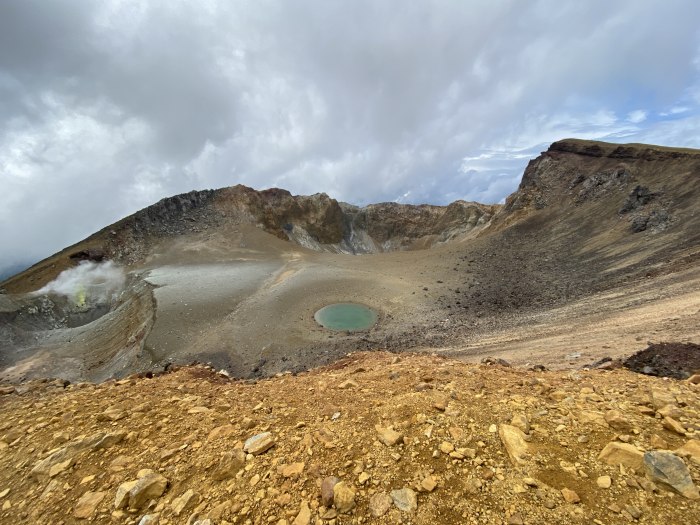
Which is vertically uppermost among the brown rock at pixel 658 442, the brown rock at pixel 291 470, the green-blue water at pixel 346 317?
the brown rock at pixel 658 442

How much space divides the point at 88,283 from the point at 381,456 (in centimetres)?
4512

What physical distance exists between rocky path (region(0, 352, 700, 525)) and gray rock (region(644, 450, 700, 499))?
1 centimetres

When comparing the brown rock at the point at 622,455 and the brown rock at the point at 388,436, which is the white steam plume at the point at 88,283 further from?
the brown rock at the point at 622,455

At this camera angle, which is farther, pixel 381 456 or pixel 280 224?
pixel 280 224

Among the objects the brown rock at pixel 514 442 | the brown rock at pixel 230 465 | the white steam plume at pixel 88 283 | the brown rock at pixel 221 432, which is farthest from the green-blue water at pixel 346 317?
the white steam plume at pixel 88 283

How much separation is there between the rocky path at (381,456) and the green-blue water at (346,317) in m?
18.9

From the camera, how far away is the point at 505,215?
51438mm

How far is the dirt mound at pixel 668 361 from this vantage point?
27.0 feet

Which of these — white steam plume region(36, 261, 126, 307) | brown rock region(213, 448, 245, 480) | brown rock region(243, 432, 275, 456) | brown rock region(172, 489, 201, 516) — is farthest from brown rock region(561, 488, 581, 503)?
white steam plume region(36, 261, 126, 307)

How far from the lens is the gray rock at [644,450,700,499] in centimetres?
345

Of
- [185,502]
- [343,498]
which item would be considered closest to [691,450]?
[343,498]

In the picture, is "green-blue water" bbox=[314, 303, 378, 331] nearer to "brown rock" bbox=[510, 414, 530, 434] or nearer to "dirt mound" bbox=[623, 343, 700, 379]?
"dirt mound" bbox=[623, 343, 700, 379]

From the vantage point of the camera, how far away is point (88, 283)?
1534 inches

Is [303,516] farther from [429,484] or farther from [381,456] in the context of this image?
[429,484]
